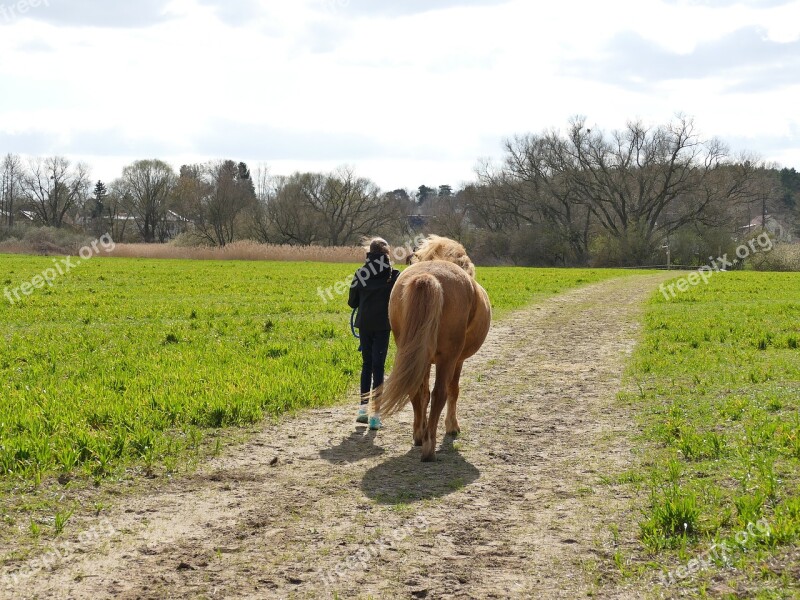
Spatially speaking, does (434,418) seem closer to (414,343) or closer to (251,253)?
(414,343)

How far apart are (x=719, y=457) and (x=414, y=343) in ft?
8.82

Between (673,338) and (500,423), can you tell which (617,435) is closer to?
(500,423)

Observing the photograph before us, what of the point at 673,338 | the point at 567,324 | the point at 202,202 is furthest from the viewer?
the point at 202,202

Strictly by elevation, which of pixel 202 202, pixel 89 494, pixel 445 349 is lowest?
pixel 89 494

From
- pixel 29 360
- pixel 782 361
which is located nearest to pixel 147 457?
pixel 29 360

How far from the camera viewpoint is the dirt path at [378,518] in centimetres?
405

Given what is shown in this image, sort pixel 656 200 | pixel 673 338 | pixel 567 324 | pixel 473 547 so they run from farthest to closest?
pixel 656 200, pixel 567 324, pixel 673 338, pixel 473 547

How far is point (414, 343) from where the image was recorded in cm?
652

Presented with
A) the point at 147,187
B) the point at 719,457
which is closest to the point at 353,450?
the point at 719,457

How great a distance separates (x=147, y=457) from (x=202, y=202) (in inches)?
3326

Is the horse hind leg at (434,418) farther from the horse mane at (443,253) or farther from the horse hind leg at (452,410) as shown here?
the horse mane at (443,253)

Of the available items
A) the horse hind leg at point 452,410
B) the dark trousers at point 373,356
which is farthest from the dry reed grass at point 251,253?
the horse hind leg at point 452,410

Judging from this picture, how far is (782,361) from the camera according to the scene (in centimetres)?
1114

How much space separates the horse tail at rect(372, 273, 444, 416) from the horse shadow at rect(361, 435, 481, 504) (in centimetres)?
50
